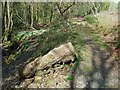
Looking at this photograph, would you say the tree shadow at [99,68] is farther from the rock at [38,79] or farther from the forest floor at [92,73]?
the rock at [38,79]

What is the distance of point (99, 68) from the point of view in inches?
301

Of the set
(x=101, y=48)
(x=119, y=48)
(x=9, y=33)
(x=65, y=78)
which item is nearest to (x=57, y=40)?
(x=101, y=48)

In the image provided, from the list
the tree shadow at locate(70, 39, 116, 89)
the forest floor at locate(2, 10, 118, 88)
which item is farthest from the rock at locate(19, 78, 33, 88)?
the tree shadow at locate(70, 39, 116, 89)

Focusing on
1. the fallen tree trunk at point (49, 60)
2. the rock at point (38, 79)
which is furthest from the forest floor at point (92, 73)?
the fallen tree trunk at point (49, 60)

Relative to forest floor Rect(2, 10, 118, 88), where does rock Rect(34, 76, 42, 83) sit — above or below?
below

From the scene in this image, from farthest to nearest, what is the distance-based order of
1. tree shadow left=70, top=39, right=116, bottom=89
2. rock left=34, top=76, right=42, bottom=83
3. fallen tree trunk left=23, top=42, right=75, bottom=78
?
fallen tree trunk left=23, top=42, right=75, bottom=78 < rock left=34, top=76, right=42, bottom=83 < tree shadow left=70, top=39, right=116, bottom=89

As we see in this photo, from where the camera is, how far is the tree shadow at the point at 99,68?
6.82 m

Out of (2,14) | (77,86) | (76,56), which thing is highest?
(2,14)

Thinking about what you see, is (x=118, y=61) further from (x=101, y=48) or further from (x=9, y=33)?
(x=9, y=33)

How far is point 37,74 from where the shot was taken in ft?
24.7

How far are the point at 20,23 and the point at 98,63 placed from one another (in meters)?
18.5

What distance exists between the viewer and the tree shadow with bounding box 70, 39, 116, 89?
6823mm

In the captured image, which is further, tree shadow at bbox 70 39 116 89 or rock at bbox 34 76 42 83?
rock at bbox 34 76 42 83

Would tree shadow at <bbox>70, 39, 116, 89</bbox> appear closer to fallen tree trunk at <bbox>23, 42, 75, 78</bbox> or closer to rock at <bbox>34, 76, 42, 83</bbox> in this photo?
fallen tree trunk at <bbox>23, 42, 75, 78</bbox>
